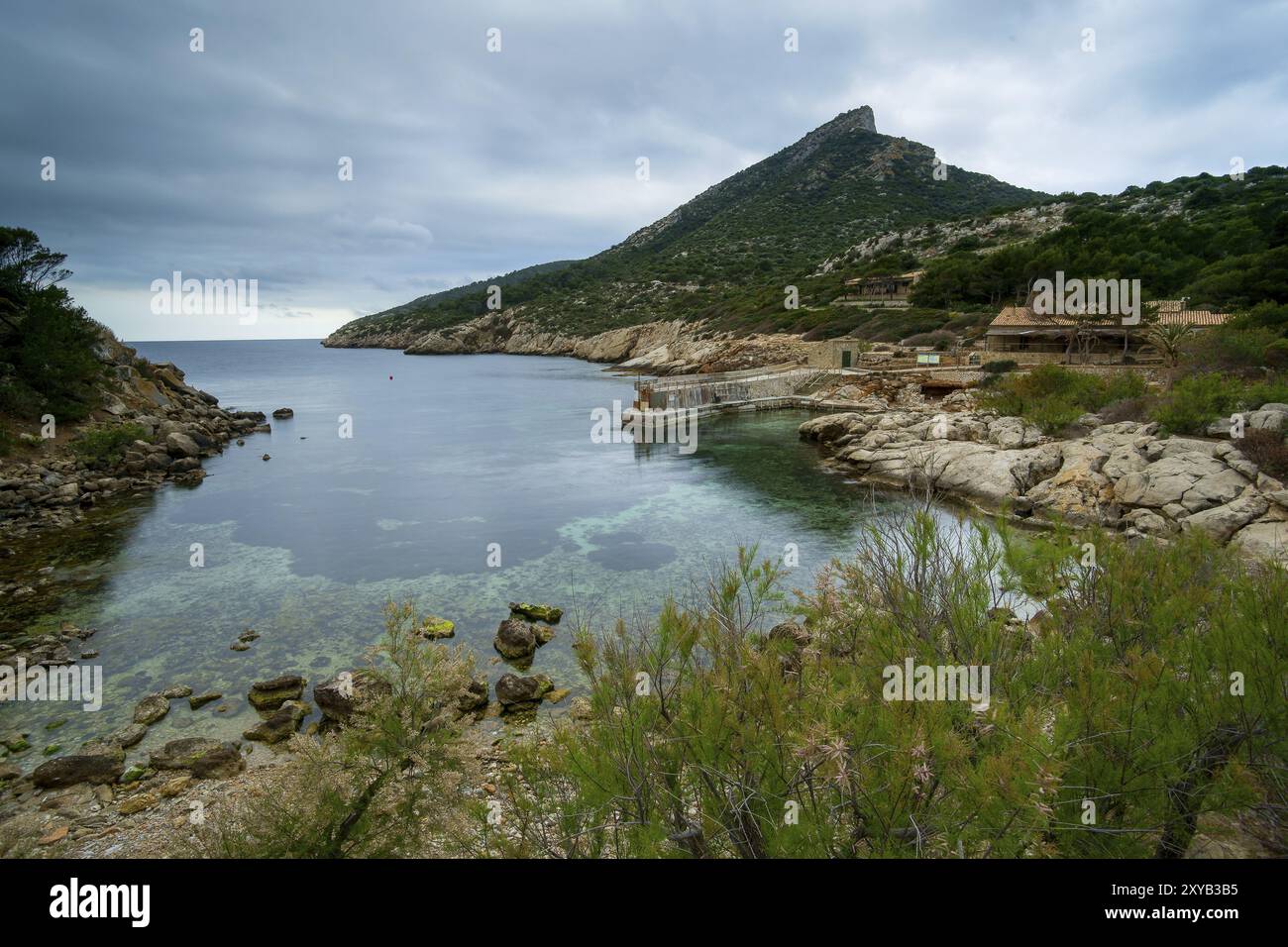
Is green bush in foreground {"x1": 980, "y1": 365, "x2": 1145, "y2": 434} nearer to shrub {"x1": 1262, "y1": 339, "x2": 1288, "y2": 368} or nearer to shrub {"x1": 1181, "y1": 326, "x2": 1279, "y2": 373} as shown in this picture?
shrub {"x1": 1181, "y1": 326, "x2": 1279, "y2": 373}

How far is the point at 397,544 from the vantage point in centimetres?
1684

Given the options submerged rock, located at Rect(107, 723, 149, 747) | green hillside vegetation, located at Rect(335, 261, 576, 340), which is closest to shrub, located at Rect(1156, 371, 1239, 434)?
submerged rock, located at Rect(107, 723, 149, 747)

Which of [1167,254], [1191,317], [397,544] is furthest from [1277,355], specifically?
[1167,254]

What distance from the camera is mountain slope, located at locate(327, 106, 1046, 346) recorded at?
8725cm

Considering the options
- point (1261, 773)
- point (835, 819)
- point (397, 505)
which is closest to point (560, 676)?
point (835, 819)

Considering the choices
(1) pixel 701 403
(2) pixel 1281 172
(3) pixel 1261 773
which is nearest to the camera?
(3) pixel 1261 773

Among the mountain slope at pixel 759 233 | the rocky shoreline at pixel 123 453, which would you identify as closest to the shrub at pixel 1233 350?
the rocky shoreline at pixel 123 453

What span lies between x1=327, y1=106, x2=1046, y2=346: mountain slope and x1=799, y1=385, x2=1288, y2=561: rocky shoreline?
40.8 metres

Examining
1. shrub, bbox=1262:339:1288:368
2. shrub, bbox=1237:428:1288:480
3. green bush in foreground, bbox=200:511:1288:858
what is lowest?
green bush in foreground, bbox=200:511:1288:858

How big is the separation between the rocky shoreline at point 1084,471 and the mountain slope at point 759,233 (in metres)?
40.8

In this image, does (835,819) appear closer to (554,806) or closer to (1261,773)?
(554,806)

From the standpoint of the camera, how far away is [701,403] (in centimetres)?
A: 3903
